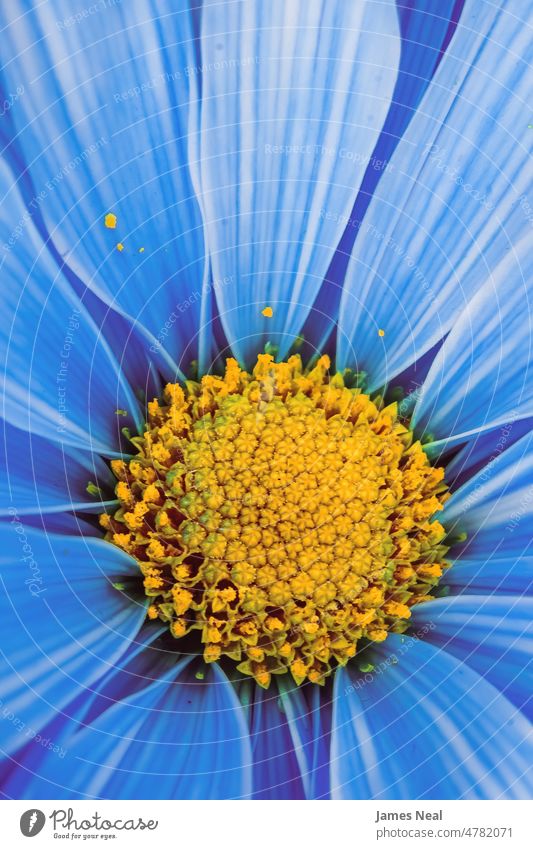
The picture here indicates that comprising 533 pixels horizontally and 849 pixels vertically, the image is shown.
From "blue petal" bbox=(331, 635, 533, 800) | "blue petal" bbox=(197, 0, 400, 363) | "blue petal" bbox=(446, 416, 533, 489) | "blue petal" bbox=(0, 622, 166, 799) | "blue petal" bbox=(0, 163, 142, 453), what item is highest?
"blue petal" bbox=(197, 0, 400, 363)

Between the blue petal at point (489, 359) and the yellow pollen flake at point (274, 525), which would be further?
the blue petal at point (489, 359)

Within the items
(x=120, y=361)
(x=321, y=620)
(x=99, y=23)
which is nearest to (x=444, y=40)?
(x=99, y=23)

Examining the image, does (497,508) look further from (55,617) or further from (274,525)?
(55,617)

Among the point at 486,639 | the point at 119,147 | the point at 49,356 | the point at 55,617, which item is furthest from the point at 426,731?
the point at 119,147

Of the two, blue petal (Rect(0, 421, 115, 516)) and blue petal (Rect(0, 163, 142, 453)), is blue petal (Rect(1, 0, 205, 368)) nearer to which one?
blue petal (Rect(0, 163, 142, 453))

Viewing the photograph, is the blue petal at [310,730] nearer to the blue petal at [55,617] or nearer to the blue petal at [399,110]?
the blue petal at [55,617]

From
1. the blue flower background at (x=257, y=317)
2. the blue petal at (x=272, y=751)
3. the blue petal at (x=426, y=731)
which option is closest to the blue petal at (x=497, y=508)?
the blue flower background at (x=257, y=317)

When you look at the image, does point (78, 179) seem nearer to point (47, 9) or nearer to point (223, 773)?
point (47, 9)

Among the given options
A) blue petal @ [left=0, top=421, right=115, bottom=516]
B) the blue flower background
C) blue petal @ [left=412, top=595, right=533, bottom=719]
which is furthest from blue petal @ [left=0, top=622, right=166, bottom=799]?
blue petal @ [left=412, top=595, right=533, bottom=719]
